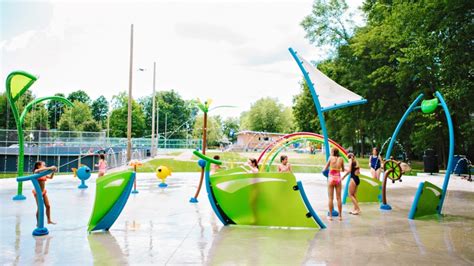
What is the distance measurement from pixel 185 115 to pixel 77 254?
91855mm

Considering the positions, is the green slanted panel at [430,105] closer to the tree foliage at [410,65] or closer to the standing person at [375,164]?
the standing person at [375,164]

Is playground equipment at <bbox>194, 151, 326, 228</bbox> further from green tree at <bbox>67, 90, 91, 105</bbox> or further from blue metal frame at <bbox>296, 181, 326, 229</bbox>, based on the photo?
green tree at <bbox>67, 90, 91, 105</bbox>

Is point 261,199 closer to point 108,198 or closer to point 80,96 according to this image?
point 108,198

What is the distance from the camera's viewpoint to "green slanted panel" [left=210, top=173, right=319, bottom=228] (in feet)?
26.3

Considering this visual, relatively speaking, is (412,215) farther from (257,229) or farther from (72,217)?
(72,217)

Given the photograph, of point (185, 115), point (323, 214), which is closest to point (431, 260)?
point (323, 214)

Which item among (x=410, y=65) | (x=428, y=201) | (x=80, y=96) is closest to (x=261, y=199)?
(x=428, y=201)

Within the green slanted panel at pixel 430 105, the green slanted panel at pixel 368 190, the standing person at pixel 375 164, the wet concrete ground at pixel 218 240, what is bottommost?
the wet concrete ground at pixel 218 240

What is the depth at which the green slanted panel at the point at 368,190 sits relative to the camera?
1205 centimetres

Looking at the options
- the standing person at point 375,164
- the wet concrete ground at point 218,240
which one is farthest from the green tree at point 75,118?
the standing person at point 375,164

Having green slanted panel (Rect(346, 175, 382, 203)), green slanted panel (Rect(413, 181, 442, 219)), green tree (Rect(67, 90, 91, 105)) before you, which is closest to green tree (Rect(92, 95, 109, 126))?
green tree (Rect(67, 90, 91, 105))

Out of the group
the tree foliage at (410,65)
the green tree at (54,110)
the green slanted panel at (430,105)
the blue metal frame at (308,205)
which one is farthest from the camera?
the green tree at (54,110)

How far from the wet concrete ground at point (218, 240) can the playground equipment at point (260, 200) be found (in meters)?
0.27

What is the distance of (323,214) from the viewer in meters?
9.84
